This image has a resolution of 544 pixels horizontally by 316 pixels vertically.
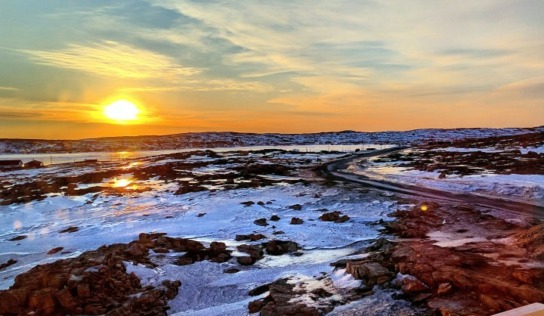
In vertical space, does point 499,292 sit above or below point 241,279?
above

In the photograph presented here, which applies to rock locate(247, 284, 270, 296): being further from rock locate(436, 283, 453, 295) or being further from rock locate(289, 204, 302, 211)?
rock locate(289, 204, 302, 211)

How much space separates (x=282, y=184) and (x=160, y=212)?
39.3 ft

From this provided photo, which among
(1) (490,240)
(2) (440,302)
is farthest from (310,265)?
(1) (490,240)

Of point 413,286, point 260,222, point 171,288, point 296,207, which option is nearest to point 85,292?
point 171,288

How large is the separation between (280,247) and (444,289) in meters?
6.25

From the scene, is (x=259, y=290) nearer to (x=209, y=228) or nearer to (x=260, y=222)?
(x=260, y=222)

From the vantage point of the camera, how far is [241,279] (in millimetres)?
10883

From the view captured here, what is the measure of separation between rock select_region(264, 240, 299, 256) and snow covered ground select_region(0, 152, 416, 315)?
375 mm

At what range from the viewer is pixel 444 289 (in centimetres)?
837

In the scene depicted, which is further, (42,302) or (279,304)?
(42,302)

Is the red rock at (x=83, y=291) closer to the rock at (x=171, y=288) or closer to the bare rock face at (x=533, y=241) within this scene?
the rock at (x=171, y=288)

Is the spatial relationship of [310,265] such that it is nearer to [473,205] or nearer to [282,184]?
[473,205]

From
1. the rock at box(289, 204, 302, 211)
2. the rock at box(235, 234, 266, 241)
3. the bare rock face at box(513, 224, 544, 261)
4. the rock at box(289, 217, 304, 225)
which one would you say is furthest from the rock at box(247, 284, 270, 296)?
the rock at box(289, 204, 302, 211)

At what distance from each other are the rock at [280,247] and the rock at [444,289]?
5.81m
